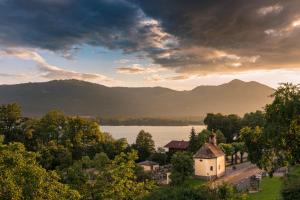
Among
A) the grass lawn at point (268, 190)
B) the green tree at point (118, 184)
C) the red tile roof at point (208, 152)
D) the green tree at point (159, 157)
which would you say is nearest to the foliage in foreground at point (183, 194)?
the green tree at point (118, 184)

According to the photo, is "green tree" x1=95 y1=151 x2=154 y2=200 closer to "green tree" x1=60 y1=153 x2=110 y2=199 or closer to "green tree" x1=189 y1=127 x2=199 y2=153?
"green tree" x1=60 y1=153 x2=110 y2=199

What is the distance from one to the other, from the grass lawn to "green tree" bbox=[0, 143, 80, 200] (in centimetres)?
2147

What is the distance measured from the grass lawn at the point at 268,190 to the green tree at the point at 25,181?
21.5 metres

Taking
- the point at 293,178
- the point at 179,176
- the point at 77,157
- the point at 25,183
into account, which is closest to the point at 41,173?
the point at 25,183

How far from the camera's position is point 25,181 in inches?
756

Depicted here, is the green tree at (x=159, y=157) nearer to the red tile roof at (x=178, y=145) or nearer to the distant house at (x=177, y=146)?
the distant house at (x=177, y=146)

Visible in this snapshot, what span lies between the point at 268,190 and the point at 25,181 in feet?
99.8

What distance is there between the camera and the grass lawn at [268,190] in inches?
1496

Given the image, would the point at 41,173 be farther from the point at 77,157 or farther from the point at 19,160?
the point at 77,157

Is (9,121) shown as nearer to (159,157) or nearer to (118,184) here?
(159,157)

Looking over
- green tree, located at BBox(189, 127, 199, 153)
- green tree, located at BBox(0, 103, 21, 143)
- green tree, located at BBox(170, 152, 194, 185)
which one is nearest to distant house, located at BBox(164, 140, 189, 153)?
green tree, located at BBox(189, 127, 199, 153)

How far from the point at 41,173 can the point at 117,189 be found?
4341 millimetres

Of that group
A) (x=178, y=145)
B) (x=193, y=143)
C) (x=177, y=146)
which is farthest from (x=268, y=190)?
(x=178, y=145)

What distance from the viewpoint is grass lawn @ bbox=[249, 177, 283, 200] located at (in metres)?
38.0
